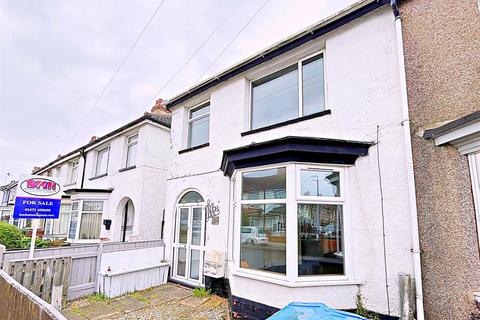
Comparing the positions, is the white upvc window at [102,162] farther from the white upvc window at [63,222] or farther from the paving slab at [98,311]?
the paving slab at [98,311]

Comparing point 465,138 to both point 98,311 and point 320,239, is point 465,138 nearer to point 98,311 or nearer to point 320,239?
point 320,239

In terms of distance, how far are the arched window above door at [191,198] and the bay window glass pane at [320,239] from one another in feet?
13.4

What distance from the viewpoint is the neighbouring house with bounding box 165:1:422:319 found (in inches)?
171

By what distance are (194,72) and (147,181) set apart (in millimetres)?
4857

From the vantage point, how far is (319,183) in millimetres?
4910

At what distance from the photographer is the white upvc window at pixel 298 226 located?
4.57 meters

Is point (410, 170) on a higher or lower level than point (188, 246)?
higher

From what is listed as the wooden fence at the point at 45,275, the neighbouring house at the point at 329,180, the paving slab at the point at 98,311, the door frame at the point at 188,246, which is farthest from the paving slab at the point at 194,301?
the wooden fence at the point at 45,275

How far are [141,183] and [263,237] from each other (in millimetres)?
7049

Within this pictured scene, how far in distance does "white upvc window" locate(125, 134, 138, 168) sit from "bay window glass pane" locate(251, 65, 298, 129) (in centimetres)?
693

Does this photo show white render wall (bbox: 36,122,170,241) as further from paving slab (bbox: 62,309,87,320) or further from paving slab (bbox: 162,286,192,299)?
paving slab (bbox: 62,309,87,320)

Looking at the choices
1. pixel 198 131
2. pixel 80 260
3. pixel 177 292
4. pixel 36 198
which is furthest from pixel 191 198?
pixel 36 198

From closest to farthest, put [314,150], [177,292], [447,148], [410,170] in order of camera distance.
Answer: [447,148], [410,170], [314,150], [177,292]

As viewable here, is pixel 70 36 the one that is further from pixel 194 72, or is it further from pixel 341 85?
pixel 341 85
